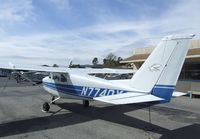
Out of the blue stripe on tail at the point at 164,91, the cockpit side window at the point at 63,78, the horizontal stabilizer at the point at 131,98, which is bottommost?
the horizontal stabilizer at the point at 131,98

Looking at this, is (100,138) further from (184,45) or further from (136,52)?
(136,52)

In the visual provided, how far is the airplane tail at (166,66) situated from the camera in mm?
8680

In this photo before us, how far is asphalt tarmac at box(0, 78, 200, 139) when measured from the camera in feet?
29.5

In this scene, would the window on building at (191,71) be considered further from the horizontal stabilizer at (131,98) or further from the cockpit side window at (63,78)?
the horizontal stabilizer at (131,98)

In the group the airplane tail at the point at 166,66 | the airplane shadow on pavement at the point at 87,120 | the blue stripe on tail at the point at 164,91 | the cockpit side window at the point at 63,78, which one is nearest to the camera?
the airplane tail at the point at 166,66

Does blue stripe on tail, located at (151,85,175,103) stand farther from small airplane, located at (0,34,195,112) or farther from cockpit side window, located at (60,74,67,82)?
cockpit side window, located at (60,74,67,82)

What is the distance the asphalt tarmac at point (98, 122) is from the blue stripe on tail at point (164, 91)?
4.05ft

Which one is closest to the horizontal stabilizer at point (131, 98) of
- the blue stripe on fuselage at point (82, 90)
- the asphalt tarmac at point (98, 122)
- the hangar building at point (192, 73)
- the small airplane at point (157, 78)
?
the small airplane at point (157, 78)

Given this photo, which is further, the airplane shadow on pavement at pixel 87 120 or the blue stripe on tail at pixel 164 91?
the airplane shadow on pavement at pixel 87 120

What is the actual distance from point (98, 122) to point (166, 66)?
12.1 feet

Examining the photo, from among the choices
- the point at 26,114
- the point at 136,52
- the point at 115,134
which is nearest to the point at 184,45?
the point at 115,134

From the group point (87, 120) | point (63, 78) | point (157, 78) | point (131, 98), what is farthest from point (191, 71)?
point (131, 98)

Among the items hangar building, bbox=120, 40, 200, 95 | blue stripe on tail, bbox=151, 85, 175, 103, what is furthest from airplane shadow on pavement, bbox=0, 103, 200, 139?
hangar building, bbox=120, 40, 200, 95

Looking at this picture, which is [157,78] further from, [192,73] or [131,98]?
[192,73]
